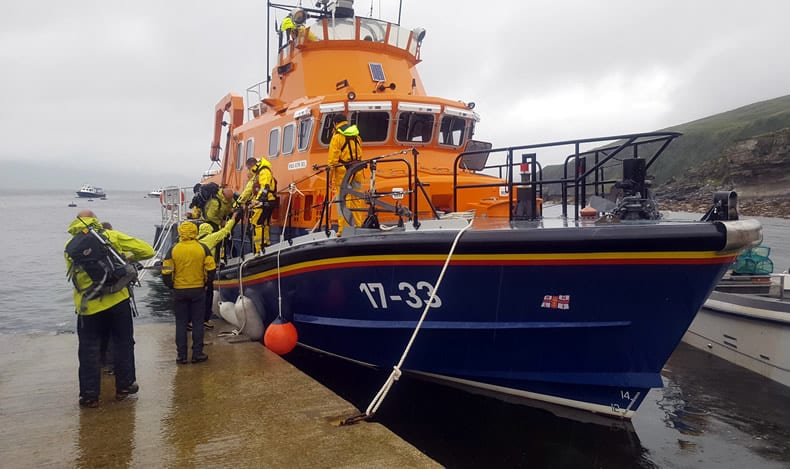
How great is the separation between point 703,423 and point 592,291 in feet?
8.21

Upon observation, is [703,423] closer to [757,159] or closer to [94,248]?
[94,248]

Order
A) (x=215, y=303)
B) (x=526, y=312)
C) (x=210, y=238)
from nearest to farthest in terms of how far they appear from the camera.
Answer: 1. (x=526, y=312)
2. (x=210, y=238)
3. (x=215, y=303)

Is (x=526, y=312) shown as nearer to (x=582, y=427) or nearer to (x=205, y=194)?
(x=582, y=427)

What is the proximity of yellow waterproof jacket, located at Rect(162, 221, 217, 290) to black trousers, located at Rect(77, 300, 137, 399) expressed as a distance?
828 mm

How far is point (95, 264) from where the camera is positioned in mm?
3740

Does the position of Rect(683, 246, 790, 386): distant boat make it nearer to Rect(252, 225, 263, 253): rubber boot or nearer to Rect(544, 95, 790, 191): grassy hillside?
Rect(252, 225, 263, 253): rubber boot

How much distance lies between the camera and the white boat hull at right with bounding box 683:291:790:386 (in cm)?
647

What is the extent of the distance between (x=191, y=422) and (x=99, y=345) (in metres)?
0.89

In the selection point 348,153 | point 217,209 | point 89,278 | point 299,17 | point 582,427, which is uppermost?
point 299,17

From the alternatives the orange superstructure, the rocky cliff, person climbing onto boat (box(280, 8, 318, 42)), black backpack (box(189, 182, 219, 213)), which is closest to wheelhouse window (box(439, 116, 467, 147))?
the orange superstructure

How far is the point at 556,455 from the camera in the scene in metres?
4.43

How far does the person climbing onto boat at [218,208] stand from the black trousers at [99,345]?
127 inches

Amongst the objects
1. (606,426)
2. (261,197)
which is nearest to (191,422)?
(261,197)

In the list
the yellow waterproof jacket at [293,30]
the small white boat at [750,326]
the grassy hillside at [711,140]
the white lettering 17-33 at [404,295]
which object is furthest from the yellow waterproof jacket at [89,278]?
the grassy hillside at [711,140]
